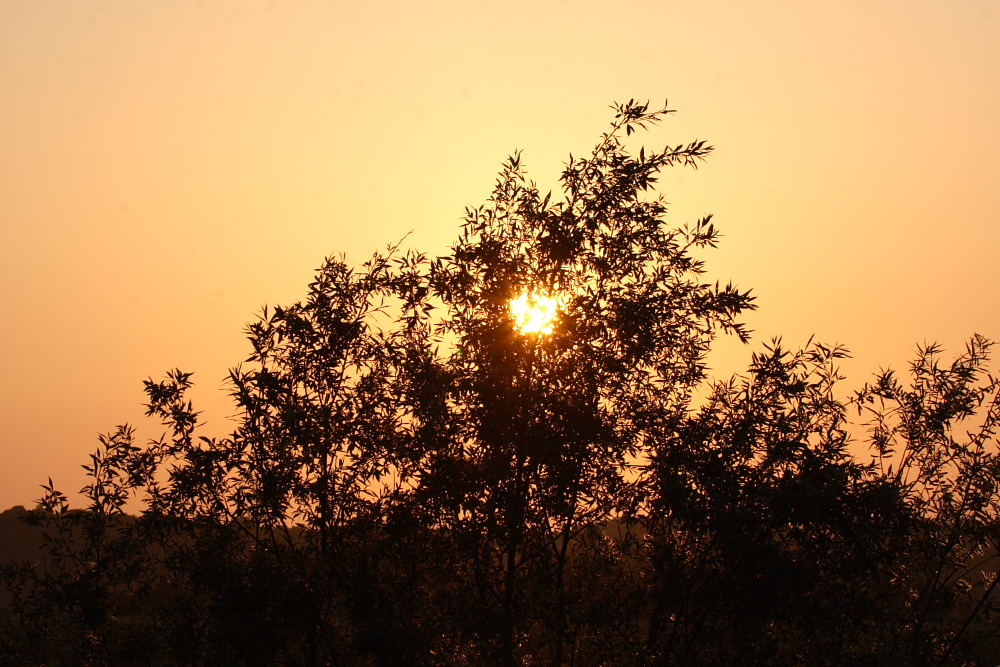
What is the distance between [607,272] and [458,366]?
8.47ft

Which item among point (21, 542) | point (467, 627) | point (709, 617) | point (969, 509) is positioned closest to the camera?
point (467, 627)

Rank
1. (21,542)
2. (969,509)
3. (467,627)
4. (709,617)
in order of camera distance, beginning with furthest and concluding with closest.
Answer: (21,542), (969,509), (709,617), (467,627)

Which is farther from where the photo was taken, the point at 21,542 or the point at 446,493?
the point at 21,542

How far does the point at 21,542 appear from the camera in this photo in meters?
78.8

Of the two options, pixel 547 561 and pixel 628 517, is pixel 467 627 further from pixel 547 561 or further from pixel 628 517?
pixel 628 517

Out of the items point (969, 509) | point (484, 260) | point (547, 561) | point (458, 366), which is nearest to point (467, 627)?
point (547, 561)

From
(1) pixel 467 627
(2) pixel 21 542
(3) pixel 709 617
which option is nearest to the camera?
(1) pixel 467 627

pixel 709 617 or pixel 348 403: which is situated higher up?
pixel 348 403

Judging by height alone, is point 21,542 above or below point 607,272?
above

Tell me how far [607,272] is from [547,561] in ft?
14.2

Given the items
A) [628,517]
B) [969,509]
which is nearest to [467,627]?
[628,517]

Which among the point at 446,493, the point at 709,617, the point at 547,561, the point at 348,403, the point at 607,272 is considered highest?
the point at 607,272

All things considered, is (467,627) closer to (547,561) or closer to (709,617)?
(547,561)

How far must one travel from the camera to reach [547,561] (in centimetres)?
1428
